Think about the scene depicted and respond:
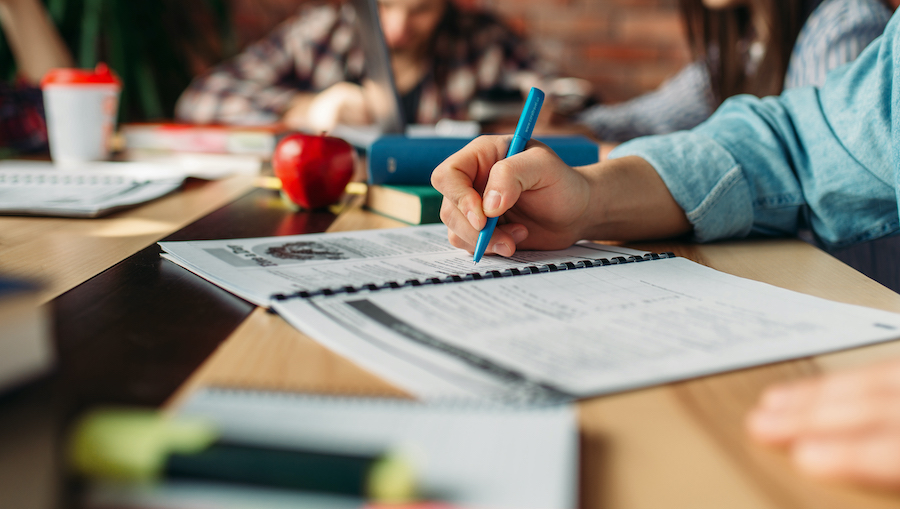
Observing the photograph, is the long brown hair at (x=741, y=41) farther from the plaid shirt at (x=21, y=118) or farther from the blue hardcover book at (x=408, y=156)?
the plaid shirt at (x=21, y=118)

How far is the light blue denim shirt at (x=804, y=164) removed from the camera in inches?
23.3

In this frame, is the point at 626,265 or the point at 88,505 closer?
the point at 88,505

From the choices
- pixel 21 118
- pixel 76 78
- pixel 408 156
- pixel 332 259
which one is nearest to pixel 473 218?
pixel 332 259

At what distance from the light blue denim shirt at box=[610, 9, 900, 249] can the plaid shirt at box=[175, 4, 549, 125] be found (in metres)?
1.54

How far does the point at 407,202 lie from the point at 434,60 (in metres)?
1.64

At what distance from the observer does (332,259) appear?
517mm

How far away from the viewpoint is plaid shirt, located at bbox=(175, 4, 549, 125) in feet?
7.19

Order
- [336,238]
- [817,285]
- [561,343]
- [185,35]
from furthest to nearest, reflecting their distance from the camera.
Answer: [185,35]
[336,238]
[817,285]
[561,343]

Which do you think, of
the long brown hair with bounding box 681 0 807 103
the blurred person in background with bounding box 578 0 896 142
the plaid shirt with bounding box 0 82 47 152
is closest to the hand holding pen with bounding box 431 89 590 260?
the blurred person in background with bounding box 578 0 896 142

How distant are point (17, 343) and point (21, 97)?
117cm

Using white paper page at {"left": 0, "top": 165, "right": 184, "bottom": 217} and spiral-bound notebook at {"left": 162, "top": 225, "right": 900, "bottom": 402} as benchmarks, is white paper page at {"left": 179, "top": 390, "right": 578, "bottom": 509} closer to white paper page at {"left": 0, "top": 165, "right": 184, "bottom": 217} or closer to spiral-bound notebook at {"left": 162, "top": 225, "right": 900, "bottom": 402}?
spiral-bound notebook at {"left": 162, "top": 225, "right": 900, "bottom": 402}

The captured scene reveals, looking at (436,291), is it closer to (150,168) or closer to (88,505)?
(88,505)

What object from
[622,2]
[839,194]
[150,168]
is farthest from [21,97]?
[622,2]

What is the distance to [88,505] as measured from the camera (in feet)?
0.64
